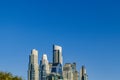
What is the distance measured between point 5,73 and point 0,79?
6.07 feet

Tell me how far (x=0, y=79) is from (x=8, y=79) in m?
1.09

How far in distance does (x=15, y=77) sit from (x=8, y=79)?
211 centimetres

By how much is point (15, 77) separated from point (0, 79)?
292cm

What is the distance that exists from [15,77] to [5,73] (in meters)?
1.59

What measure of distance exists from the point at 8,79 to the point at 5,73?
1.60 metres

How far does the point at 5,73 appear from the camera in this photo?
6047 cm

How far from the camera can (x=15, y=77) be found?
201ft

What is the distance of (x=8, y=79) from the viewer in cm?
5916
